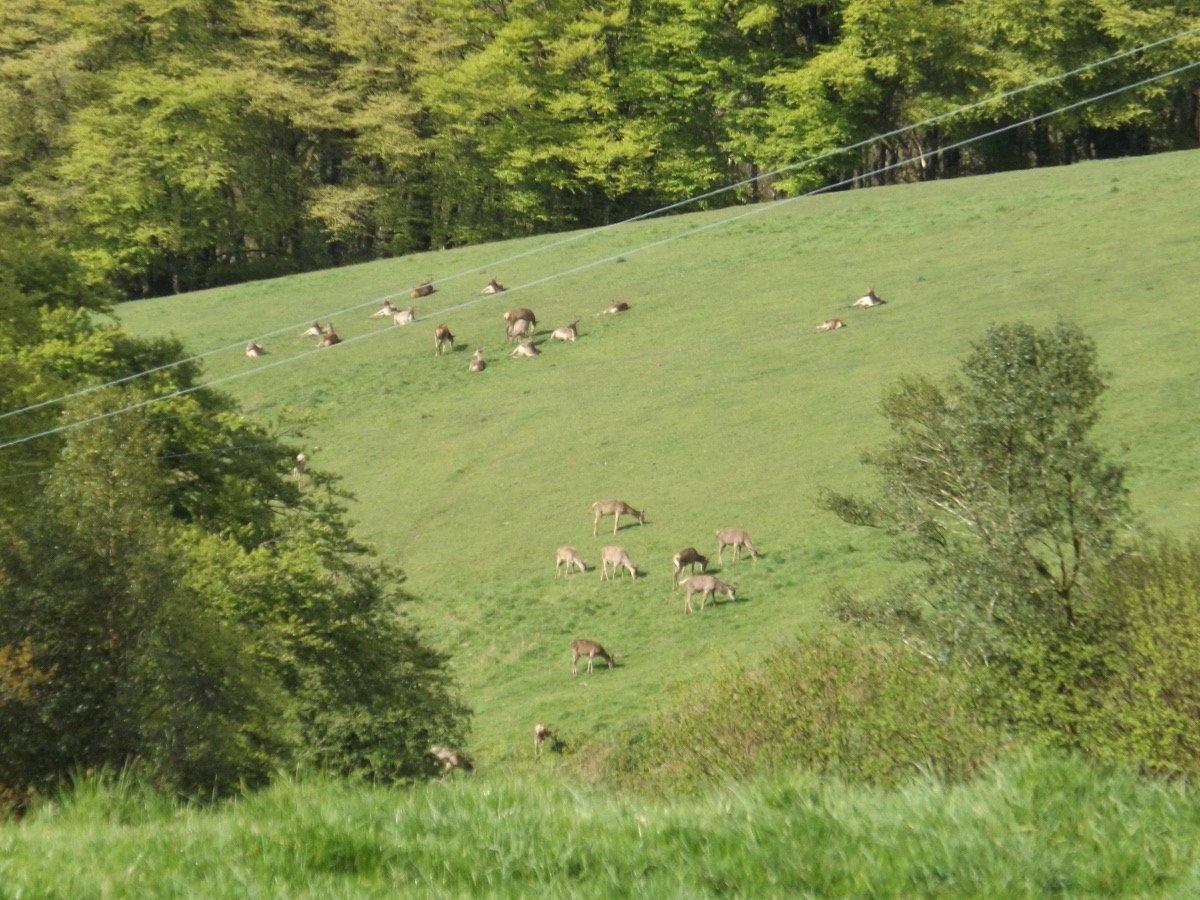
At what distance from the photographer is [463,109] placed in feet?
242

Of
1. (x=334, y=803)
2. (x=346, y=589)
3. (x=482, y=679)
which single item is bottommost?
(x=482, y=679)

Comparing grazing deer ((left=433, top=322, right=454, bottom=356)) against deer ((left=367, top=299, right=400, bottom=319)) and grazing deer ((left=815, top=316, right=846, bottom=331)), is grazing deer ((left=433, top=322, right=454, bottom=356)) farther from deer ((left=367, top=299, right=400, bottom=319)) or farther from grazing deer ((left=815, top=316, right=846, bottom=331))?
grazing deer ((left=815, top=316, right=846, bottom=331))

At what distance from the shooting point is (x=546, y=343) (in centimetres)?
5059

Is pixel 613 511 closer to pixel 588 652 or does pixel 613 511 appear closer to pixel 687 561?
pixel 687 561

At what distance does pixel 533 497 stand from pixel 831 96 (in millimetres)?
39122

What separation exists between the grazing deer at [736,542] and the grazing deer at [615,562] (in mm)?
1919

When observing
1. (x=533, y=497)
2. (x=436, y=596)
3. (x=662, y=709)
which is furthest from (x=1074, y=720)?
(x=533, y=497)

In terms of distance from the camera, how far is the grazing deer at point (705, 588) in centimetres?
2914

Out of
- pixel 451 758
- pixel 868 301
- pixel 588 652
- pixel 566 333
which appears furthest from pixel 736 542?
pixel 566 333

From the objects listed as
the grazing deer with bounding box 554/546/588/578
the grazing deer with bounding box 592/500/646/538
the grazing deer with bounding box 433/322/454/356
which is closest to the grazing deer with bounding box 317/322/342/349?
the grazing deer with bounding box 433/322/454/356

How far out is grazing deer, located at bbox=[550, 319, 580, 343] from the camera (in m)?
50.3

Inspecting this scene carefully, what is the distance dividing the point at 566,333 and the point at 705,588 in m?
22.5

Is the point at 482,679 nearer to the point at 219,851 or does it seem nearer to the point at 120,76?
the point at 219,851

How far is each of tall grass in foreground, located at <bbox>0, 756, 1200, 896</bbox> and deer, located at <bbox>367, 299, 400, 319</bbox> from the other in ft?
165
